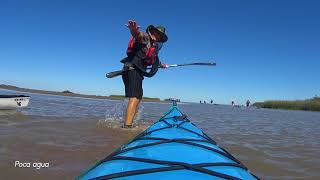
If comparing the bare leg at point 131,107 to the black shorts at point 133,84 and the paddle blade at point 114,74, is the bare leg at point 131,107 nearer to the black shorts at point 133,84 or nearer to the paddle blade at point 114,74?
the black shorts at point 133,84

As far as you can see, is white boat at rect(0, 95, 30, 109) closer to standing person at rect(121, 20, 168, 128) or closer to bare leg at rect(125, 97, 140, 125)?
standing person at rect(121, 20, 168, 128)

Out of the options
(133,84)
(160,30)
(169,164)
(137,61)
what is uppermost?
(160,30)

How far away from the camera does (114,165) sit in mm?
2193

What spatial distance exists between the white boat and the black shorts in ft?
22.5

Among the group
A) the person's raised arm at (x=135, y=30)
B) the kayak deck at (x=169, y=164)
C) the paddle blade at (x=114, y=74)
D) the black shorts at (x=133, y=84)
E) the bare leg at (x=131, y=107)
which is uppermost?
the person's raised arm at (x=135, y=30)

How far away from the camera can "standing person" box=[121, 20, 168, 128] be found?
629 cm

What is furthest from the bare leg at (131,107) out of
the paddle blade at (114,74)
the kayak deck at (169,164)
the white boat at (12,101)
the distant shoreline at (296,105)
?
the distant shoreline at (296,105)

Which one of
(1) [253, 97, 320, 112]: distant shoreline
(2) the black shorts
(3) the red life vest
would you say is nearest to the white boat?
(2) the black shorts

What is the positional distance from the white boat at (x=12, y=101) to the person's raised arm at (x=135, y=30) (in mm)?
7371

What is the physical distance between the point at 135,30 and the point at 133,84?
3.29 ft

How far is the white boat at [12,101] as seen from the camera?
38.9 ft

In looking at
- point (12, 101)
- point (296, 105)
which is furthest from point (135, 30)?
point (296, 105)

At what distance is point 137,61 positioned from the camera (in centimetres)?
638

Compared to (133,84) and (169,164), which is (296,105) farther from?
(169,164)
